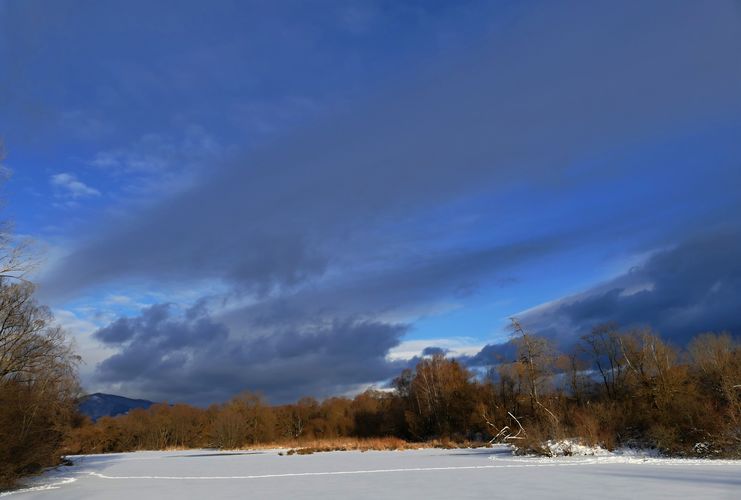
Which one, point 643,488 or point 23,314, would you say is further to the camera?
point 23,314

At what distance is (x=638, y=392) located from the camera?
115 ft

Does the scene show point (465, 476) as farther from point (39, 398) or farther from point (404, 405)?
point (404, 405)

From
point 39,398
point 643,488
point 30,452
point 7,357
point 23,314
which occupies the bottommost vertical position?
point 643,488

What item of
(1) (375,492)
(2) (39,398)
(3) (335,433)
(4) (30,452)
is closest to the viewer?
(1) (375,492)

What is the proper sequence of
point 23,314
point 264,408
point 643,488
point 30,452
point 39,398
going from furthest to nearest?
point 264,408 < point 23,314 < point 39,398 < point 30,452 < point 643,488

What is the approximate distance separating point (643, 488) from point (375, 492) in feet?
24.9

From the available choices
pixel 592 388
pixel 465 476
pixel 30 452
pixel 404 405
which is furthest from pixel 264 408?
pixel 465 476

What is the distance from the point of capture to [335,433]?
93812 mm

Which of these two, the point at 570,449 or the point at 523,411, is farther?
the point at 523,411

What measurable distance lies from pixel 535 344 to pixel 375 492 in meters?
26.8

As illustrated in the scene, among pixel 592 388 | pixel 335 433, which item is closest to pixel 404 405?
pixel 335 433

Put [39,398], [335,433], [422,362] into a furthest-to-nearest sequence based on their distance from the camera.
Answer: [335,433], [422,362], [39,398]

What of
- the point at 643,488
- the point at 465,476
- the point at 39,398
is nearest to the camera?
the point at 643,488

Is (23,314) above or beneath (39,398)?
above
